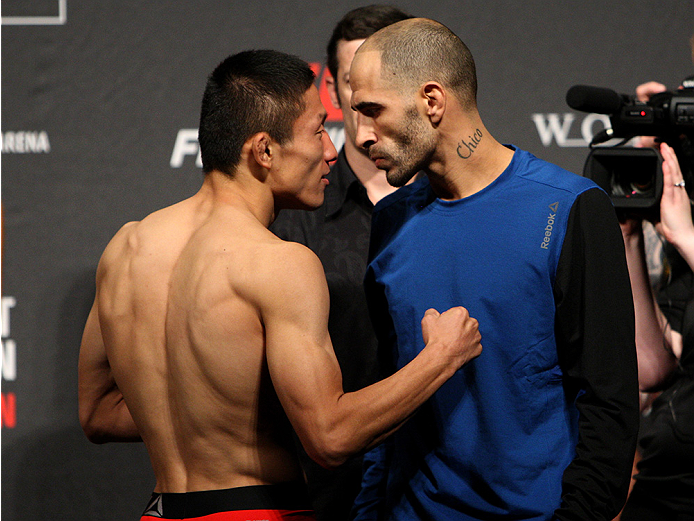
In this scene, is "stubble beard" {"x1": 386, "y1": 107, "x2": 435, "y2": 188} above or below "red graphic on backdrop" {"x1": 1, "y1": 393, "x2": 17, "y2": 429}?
above

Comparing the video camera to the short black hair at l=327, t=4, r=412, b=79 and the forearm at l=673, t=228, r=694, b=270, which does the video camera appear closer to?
the forearm at l=673, t=228, r=694, b=270

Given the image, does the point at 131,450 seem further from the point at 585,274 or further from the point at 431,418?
the point at 585,274

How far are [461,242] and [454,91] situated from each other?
10.5 inches

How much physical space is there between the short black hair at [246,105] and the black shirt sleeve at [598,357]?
543mm

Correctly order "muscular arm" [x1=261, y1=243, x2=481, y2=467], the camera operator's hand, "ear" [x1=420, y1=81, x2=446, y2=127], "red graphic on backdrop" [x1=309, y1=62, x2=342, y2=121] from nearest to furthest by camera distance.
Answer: "muscular arm" [x1=261, y1=243, x2=481, y2=467], "ear" [x1=420, y1=81, x2=446, y2=127], the camera operator's hand, "red graphic on backdrop" [x1=309, y1=62, x2=342, y2=121]

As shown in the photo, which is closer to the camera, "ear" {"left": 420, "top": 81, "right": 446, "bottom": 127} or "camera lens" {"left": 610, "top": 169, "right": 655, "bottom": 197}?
"ear" {"left": 420, "top": 81, "right": 446, "bottom": 127}

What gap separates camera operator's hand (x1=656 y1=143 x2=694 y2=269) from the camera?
1.46m

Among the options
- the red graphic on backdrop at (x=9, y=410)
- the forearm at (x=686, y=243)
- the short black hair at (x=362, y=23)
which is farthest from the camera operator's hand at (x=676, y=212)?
the red graphic on backdrop at (x=9, y=410)

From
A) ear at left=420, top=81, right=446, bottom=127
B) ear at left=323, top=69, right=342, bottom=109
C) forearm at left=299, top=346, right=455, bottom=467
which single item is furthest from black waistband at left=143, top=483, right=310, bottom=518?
ear at left=323, top=69, right=342, bottom=109

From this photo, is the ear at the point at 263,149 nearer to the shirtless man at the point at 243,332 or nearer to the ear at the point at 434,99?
the shirtless man at the point at 243,332

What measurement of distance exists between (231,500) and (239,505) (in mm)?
16

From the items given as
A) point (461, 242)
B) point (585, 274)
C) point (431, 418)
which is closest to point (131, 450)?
point (431, 418)

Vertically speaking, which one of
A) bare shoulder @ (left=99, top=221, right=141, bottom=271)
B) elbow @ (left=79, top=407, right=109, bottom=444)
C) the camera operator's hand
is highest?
the camera operator's hand

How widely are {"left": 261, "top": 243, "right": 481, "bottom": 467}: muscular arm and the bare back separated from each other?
50 millimetres
